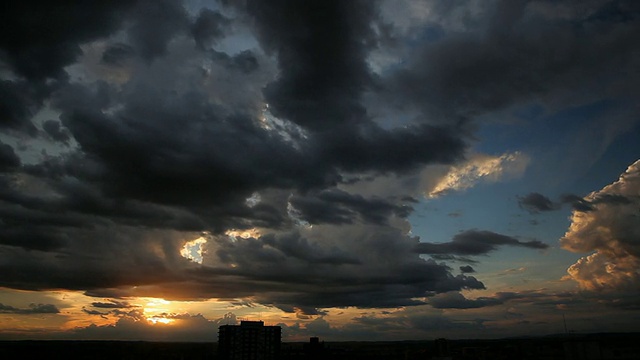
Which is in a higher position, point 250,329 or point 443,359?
point 250,329

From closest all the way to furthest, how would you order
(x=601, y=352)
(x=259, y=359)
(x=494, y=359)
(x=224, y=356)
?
1. (x=601, y=352)
2. (x=259, y=359)
3. (x=224, y=356)
4. (x=494, y=359)

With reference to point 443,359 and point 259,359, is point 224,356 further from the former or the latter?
point 443,359

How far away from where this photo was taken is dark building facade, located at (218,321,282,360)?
565 feet

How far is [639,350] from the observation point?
134 m

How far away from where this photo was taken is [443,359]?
174375 millimetres

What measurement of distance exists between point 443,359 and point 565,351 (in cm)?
5075

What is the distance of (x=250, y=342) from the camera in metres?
174

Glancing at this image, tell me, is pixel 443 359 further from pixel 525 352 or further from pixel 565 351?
pixel 565 351

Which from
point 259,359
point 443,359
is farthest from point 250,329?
point 443,359

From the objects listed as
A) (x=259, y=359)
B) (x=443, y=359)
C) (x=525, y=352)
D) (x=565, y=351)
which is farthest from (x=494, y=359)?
(x=259, y=359)

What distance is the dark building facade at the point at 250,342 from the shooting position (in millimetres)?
172250

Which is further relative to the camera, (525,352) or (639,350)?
(525,352)

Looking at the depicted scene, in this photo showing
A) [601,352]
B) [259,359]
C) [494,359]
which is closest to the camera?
[601,352]

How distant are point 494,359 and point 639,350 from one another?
74342mm
